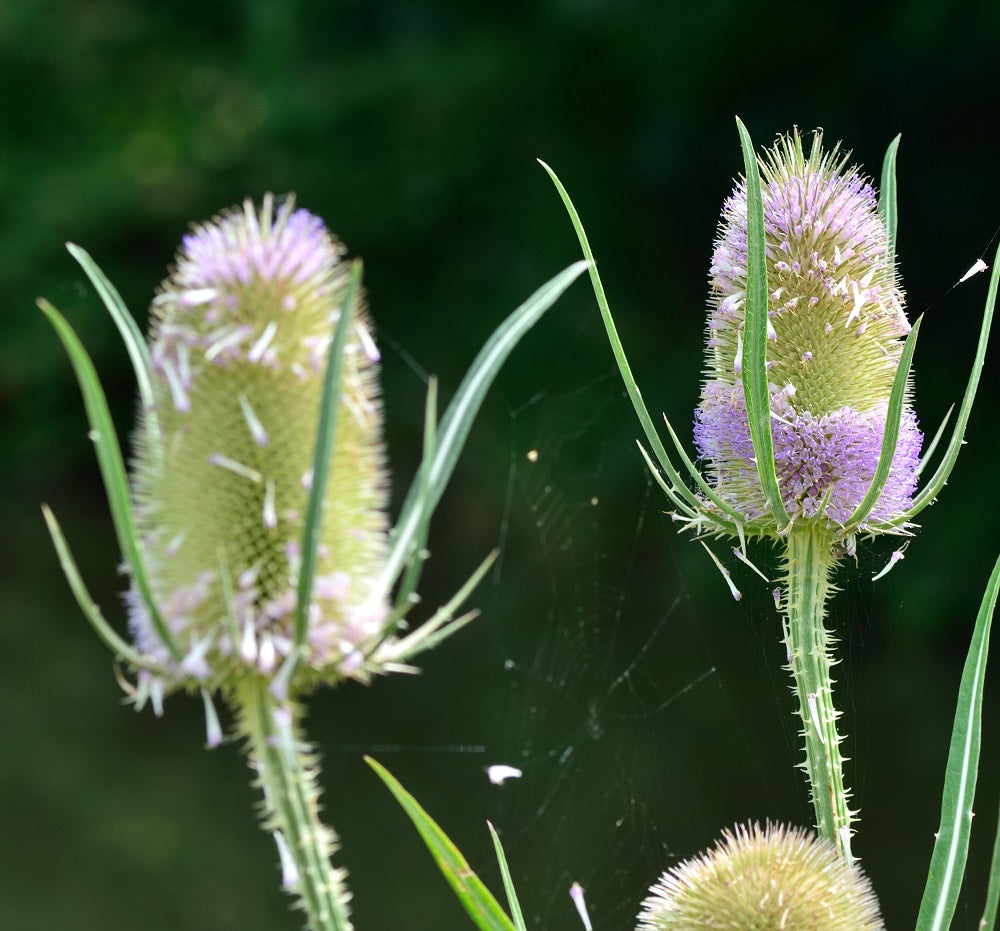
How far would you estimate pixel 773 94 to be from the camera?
21.3ft

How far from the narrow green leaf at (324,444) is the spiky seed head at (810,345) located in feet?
0.83

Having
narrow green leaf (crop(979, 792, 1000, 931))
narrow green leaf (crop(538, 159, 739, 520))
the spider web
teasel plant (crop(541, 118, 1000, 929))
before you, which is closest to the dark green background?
the spider web

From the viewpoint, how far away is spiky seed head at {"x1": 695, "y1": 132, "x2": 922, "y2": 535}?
0.85 meters

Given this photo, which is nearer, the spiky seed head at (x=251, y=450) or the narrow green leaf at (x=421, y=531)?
the narrow green leaf at (x=421, y=531)

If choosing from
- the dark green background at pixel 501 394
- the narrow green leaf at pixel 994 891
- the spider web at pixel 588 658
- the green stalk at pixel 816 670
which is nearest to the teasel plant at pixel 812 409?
the green stalk at pixel 816 670

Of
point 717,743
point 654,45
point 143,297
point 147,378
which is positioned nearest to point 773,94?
point 654,45

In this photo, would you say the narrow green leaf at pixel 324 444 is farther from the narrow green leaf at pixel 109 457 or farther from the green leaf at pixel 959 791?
the green leaf at pixel 959 791

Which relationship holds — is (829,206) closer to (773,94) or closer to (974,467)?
(974,467)

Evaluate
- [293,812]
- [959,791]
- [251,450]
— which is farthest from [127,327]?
[959,791]

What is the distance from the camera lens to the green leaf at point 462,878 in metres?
0.68

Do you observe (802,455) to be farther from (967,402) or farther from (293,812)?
(293,812)

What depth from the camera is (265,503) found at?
0.95 meters

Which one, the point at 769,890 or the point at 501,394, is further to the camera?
the point at 501,394

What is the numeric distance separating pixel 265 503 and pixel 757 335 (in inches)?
15.6
